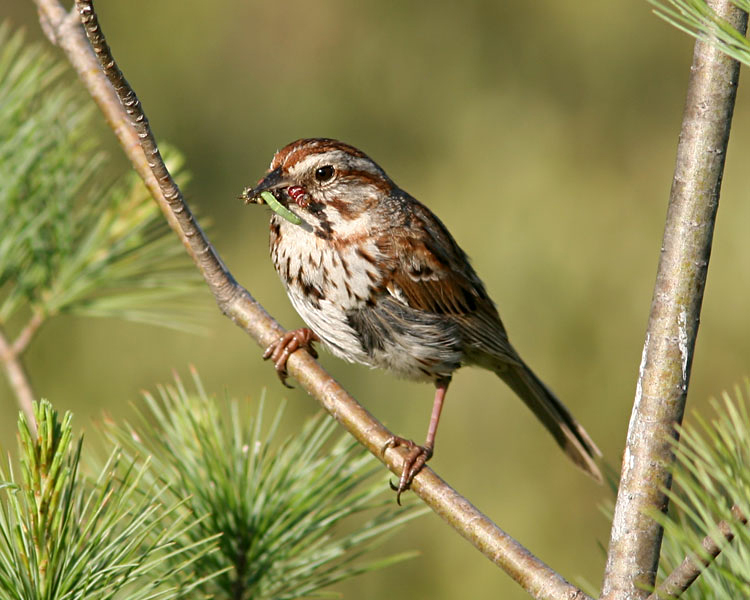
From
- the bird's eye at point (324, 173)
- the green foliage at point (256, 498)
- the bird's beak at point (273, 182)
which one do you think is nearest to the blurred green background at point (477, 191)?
the bird's eye at point (324, 173)

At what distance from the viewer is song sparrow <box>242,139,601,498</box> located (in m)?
2.42

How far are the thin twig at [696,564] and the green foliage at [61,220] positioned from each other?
1.46 m

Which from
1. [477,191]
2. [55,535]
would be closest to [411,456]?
[55,535]

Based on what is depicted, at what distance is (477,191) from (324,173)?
Answer: 2.15 meters

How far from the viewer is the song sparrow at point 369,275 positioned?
7.93 feet

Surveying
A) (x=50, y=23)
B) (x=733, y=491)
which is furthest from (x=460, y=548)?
(x=733, y=491)

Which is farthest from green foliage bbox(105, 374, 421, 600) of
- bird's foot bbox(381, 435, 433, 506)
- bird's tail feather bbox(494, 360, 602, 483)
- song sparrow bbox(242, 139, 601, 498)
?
bird's tail feather bbox(494, 360, 602, 483)

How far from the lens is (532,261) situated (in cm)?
427

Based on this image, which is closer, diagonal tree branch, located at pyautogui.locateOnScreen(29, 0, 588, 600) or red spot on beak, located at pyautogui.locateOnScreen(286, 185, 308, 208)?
diagonal tree branch, located at pyautogui.locateOnScreen(29, 0, 588, 600)

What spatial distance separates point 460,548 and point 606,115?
2178mm

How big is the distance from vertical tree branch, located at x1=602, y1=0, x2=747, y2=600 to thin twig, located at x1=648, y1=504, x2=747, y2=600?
0.12 meters

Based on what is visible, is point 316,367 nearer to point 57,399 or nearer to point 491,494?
point 491,494

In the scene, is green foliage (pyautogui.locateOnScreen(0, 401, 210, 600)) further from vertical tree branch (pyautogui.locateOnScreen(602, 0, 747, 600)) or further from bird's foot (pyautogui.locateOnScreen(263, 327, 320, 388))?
bird's foot (pyautogui.locateOnScreen(263, 327, 320, 388))

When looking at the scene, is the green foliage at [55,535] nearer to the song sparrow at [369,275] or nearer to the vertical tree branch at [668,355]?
the vertical tree branch at [668,355]
